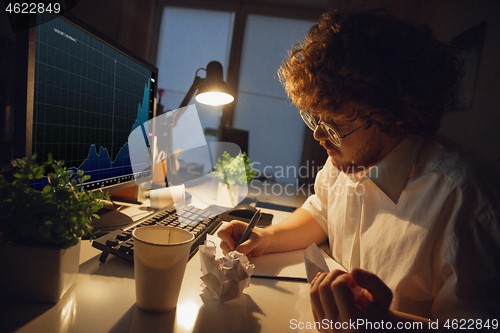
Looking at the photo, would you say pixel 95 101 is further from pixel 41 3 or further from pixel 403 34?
pixel 403 34

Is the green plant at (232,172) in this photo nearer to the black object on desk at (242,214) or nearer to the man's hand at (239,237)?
the black object on desk at (242,214)

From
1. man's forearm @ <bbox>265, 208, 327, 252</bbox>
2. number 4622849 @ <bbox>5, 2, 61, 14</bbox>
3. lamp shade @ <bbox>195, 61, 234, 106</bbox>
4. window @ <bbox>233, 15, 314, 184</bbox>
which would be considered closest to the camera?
number 4622849 @ <bbox>5, 2, 61, 14</bbox>

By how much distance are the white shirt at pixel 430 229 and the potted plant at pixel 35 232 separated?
63 centimetres

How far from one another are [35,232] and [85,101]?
41 centimetres

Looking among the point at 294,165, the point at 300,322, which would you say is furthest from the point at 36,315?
the point at 294,165

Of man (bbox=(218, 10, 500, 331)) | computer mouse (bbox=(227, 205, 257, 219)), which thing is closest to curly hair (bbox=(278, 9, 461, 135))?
man (bbox=(218, 10, 500, 331))

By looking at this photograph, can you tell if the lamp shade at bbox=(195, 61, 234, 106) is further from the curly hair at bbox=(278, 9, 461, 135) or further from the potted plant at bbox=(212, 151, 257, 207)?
the curly hair at bbox=(278, 9, 461, 135)

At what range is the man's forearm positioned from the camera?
719mm

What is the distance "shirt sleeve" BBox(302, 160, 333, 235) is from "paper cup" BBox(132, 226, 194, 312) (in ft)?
2.10

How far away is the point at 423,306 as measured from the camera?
1.77ft

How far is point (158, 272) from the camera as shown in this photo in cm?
37

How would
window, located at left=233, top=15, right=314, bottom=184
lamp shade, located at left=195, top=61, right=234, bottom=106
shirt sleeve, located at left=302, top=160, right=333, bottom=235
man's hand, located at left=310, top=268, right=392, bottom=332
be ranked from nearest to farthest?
man's hand, located at left=310, top=268, right=392, bottom=332 → shirt sleeve, located at left=302, top=160, right=333, bottom=235 → lamp shade, located at left=195, top=61, right=234, bottom=106 → window, located at left=233, top=15, right=314, bottom=184

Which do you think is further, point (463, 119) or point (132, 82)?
point (463, 119)

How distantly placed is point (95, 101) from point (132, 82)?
182 mm
